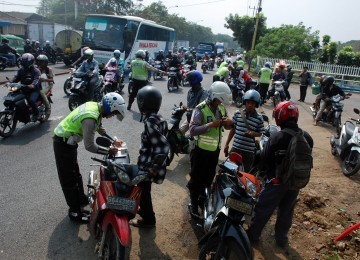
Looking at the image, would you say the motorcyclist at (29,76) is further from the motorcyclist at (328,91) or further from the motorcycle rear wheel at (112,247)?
the motorcyclist at (328,91)

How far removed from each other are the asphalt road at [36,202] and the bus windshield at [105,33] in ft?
31.7

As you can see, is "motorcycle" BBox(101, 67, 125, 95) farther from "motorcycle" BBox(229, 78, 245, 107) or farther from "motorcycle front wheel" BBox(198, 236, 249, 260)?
"motorcycle front wheel" BBox(198, 236, 249, 260)

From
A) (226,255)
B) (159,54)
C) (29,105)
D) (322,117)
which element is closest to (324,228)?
(226,255)

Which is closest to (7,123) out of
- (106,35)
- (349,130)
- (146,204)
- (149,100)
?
(146,204)

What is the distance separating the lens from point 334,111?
9.81 m

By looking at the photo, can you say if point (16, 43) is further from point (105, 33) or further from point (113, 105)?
point (113, 105)

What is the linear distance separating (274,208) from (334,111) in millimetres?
7311

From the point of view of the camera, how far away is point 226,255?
280 cm

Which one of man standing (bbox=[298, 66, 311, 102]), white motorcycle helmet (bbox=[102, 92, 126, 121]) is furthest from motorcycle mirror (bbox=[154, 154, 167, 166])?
man standing (bbox=[298, 66, 311, 102])

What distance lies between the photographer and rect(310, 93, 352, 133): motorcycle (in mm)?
9272

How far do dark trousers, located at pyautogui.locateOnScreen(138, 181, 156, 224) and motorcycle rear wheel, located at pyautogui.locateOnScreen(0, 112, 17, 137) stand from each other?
427cm

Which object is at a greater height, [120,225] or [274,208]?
[120,225]

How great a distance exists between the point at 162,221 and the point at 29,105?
455 cm

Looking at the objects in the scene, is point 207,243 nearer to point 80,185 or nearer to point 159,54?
point 80,185
